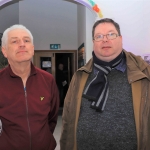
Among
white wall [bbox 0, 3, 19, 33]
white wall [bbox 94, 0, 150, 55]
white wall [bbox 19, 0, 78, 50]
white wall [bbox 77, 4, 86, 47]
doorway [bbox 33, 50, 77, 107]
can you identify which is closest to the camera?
white wall [bbox 94, 0, 150, 55]

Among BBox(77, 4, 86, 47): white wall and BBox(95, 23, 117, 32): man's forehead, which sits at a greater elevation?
BBox(77, 4, 86, 47): white wall

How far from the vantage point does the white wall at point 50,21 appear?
7.96m

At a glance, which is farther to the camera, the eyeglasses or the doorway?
the doorway

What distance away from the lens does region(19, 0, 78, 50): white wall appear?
26.1 feet

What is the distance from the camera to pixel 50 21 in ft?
26.6

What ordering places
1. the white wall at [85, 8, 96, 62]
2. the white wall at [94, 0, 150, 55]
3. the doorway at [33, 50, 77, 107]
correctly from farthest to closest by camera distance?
1. the doorway at [33, 50, 77, 107]
2. the white wall at [85, 8, 96, 62]
3. the white wall at [94, 0, 150, 55]

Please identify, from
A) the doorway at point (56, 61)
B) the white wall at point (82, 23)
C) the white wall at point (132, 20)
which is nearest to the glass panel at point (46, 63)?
the doorway at point (56, 61)

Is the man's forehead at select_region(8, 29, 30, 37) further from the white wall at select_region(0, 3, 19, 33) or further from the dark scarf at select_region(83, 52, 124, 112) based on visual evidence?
the white wall at select_region(0, 3, 19, 33)

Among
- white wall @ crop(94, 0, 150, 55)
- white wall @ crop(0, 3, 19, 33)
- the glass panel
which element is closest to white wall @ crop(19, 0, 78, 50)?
white wall @ crop(0, 3, 19, 33)

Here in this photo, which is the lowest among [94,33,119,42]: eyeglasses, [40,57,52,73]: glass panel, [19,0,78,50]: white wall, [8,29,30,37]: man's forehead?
[40,57,52,73]: glass panel

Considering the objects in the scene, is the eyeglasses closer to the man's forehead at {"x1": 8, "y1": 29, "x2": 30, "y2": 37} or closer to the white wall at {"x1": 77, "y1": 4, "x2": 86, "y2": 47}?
the man's forehead at {"x1": 8, "y1": 29, "x2": 30, "y2": 37}

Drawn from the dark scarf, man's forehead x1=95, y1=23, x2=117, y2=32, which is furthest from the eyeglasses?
the dark scarf

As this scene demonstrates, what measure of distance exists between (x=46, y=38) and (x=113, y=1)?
17.3 ft

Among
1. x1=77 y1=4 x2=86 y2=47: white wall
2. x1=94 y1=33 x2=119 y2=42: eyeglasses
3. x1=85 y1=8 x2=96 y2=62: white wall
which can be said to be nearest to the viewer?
x1=94 y1=33 x2=119 y2=42: eyeglasses
